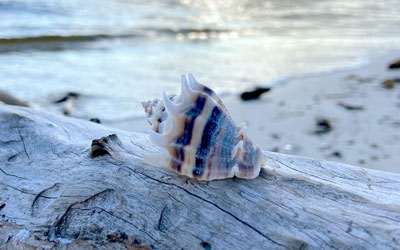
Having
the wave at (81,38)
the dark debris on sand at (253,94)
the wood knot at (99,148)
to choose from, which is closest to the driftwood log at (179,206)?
the wood knot at (99,148)

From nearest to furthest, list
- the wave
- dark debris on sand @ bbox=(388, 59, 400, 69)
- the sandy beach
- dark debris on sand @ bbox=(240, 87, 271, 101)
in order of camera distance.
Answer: the sandy beach
dark debris on sand @ bbox=(240, 87, 271, 101)
dark debris on sand @ bbox=(388, 59, 400, 69)
the wave

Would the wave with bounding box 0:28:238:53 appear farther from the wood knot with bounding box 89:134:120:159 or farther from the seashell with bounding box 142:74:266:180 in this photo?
the seashell with bounding box 142:74:266:180

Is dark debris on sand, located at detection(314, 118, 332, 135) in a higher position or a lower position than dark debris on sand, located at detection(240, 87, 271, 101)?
higher

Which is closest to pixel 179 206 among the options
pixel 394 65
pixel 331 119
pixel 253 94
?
pixel 331 119

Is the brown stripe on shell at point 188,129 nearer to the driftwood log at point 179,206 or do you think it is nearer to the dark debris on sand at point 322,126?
the driftwood log at point 179,206

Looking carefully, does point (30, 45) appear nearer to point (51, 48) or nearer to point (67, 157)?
point (51, 48)

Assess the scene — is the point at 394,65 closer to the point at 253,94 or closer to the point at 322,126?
the point at 253,94

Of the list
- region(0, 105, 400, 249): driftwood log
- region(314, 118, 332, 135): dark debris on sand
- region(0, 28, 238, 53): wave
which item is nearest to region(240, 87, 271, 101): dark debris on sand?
region(314, 118, 332, 135): dark debris on sand
